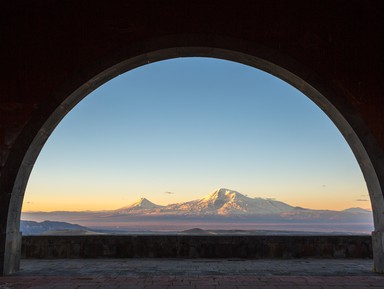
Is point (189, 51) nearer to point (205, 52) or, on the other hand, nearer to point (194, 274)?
point (205, 52)

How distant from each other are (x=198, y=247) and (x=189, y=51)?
4.02m

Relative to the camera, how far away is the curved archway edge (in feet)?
18.0

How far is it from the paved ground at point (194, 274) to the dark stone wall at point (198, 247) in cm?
37

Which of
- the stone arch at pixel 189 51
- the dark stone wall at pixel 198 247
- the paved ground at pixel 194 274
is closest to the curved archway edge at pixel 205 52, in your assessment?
the stone arch at pixel 189 51

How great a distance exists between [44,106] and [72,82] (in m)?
0.54

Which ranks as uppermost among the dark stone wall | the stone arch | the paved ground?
the stone arch

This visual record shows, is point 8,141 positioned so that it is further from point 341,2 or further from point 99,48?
point 341,2

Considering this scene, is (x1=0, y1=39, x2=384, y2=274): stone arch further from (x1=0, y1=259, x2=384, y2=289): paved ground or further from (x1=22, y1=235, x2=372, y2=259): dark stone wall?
(x1=22, y1=235, x2=372, y2=259): dark stone wall

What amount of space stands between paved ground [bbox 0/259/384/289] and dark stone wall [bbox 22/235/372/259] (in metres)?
0.37

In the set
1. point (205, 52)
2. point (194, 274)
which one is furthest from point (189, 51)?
point (194, 274)

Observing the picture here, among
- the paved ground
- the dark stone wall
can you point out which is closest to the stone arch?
the paved ground

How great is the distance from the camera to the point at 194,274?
557 centimetres

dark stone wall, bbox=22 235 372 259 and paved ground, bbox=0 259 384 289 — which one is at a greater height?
dark stone wall, bbox=22 235 372 259

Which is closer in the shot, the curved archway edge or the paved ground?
the paved ground
